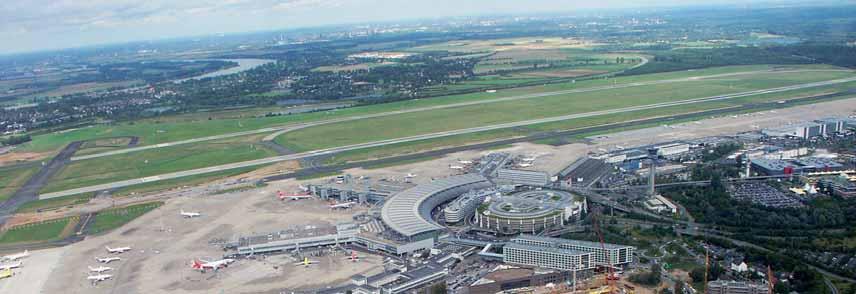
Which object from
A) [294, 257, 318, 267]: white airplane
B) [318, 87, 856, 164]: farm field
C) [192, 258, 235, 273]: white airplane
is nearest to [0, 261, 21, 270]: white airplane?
[192, 258, 235, 273]: white airplane

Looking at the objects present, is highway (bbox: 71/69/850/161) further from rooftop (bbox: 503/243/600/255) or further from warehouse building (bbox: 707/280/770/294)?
warehouse building (bbox: 707/280/770/294)

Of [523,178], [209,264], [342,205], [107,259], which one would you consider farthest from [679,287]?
[107,259]

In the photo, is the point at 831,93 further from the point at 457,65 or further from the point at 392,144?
the point at 457,65

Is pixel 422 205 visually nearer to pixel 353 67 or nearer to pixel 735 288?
pixel 735 288

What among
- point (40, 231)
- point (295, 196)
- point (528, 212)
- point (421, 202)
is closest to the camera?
point (528, 212)

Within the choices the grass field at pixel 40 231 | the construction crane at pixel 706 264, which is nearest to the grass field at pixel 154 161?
the grass field at pixel 40 231
